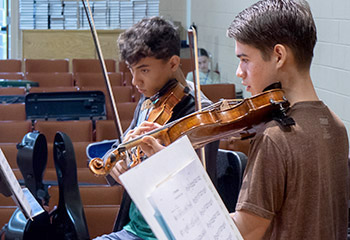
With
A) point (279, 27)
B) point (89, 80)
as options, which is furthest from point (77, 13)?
point (279, 27)

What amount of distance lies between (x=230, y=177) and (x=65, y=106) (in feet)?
9.70

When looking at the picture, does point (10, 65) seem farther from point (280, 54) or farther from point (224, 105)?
point (280, 54)

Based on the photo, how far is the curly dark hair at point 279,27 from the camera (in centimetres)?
127

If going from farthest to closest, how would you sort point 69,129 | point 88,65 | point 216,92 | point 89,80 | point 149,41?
point 88,65 < point 89,80 < point 216,92 < point 69,129 < point 149,41

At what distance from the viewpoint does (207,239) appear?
37.7 inches

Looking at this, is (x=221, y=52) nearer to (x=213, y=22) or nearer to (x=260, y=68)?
(x=213, y=22)

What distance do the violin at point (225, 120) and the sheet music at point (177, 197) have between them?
34cm

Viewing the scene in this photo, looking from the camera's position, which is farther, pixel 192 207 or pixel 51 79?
pixel 51 79

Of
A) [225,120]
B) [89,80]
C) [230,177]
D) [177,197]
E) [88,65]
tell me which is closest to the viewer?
[177,197]

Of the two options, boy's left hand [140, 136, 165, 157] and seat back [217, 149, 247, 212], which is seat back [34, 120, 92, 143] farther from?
boy's left hand [140, 136, 165, 157]

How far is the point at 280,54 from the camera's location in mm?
1281

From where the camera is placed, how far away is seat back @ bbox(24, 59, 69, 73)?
760cm

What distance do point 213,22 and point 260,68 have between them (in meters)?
6.31

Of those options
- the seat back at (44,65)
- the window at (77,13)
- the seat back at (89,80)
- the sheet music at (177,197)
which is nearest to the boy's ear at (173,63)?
the sheet music at (177,197)
